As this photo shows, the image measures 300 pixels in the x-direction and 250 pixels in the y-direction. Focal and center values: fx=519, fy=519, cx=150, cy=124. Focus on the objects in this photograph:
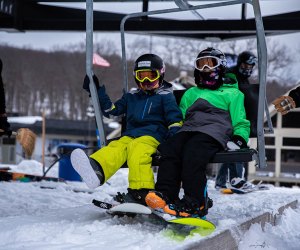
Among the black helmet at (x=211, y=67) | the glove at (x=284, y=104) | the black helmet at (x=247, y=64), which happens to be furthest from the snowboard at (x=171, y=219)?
the black helmet at (x=247, y=64)

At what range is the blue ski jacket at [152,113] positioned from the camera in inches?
161

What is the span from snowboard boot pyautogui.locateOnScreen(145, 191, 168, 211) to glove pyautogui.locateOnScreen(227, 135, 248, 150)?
723mm

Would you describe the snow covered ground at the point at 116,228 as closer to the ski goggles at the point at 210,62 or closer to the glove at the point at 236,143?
the glove at the point at 236,143

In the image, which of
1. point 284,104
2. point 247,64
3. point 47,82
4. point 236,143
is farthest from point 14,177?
point 47,82

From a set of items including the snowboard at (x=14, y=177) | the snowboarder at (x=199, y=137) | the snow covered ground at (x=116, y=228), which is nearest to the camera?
the snow covered ground at (x=116, y=228)

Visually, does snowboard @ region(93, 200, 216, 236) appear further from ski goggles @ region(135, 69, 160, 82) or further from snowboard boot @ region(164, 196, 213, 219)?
ski goggles @ region(135, 69, 160, 82)

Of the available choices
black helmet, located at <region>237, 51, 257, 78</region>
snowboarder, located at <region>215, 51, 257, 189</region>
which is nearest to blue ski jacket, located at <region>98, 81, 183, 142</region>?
snowboarder, located at <region>215, 51, 257, 189</region>

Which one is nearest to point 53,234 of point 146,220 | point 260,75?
point 146,220

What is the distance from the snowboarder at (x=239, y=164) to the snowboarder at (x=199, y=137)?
5.12 ft

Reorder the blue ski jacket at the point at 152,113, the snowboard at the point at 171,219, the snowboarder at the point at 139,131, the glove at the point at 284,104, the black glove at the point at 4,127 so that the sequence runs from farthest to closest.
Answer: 1. the black glove at the point at 4,127
2. the glove at the point at 284,104
3. the blue ski jacket at the point at 152,113
4. the snowboarder at the point at 139,131
5. the snowboard at the point at 171,219

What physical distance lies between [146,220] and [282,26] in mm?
4100

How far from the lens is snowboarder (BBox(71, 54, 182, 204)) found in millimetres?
3760

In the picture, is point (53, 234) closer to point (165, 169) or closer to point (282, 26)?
point (165, 169)

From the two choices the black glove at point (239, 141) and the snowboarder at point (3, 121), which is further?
the snowboarder at point (3, 121)
